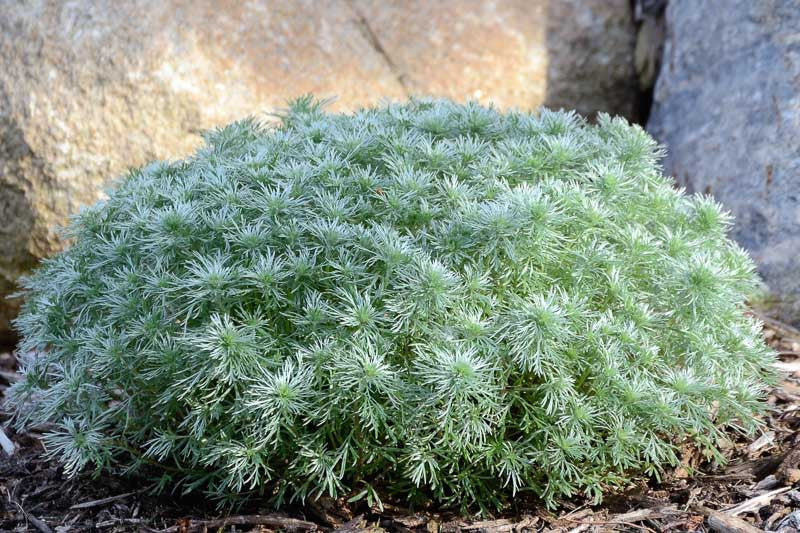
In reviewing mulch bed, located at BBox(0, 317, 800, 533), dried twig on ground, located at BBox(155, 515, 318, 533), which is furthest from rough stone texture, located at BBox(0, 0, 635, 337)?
dried twig on ground, located at BBox(155, 515, 318, 533)

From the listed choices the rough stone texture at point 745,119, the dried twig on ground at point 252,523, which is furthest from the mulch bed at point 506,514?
the rough stone texture at point 745,119

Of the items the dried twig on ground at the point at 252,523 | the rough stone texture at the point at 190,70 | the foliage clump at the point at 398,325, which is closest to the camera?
the foliage clump at the point at 398,325

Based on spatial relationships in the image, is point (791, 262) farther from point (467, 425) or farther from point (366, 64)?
point (366, 64)

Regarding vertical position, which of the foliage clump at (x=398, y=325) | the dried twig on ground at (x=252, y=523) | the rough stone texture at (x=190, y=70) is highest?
the rough stone texture at (x=190, y=70)

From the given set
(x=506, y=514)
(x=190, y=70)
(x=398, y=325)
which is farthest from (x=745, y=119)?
(x=190, y=70)

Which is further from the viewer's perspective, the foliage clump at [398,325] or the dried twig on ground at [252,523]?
the dried twig on ground at [252,523]

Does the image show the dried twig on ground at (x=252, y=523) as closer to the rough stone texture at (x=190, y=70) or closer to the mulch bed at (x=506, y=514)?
the mulch bed at (x=506, y=514)

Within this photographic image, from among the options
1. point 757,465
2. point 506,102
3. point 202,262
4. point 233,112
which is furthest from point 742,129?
→ point 202,262

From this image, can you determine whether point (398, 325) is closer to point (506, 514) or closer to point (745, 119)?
point (506, 514)
